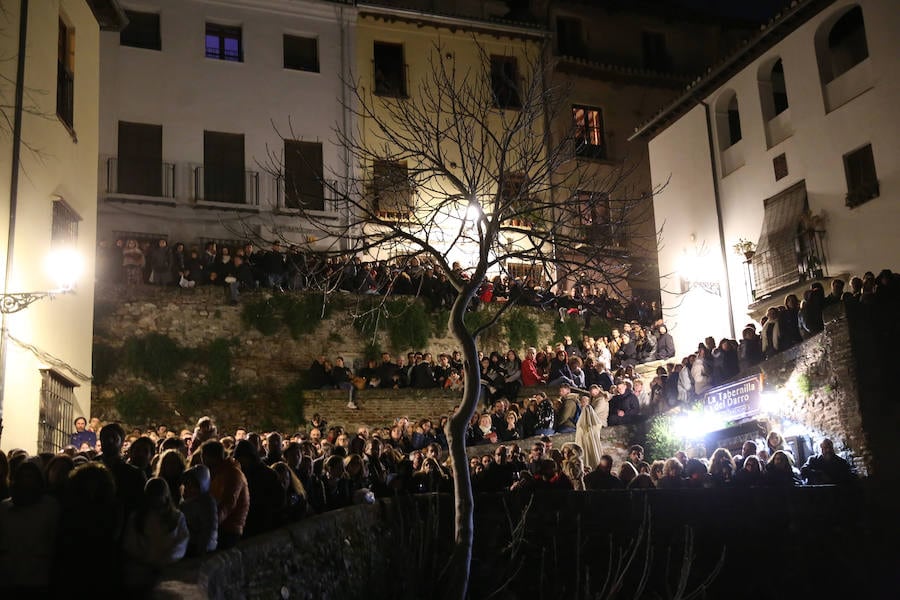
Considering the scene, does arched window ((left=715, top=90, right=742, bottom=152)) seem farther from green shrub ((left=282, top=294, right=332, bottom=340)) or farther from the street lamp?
the street lamp

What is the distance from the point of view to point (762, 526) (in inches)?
556

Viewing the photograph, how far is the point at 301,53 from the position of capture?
3020 cm

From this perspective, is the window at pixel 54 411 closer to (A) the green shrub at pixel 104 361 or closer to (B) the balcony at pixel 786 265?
(A) the green shrub at pixel 104 361

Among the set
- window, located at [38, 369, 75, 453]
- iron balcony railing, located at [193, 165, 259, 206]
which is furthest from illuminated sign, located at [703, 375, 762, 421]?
iron balcony railing, located at [193, 165, 259, 206]

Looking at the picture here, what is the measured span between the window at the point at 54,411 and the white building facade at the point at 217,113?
439 inches

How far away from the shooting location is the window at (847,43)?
21.9 m

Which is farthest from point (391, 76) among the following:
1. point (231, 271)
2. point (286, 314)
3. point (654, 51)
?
point (654, 51)

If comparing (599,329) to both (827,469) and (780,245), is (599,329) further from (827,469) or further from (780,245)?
(827,469)

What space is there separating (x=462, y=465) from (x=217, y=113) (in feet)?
65.7

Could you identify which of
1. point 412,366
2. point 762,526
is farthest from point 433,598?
point 412,366

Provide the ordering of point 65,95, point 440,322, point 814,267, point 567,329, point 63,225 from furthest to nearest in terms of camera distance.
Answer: point 567,329 < point 440,322 < point 814,267 < point 65,95 < point 63,225

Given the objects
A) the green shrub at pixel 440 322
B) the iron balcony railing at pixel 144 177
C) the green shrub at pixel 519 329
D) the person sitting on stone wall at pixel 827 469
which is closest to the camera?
the person sitting on stone wall at pixel 827 469

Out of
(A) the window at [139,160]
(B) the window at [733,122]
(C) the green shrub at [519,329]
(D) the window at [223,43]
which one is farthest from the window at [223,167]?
(B) the window at [733,122]

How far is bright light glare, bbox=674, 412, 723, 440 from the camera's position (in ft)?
63.0
